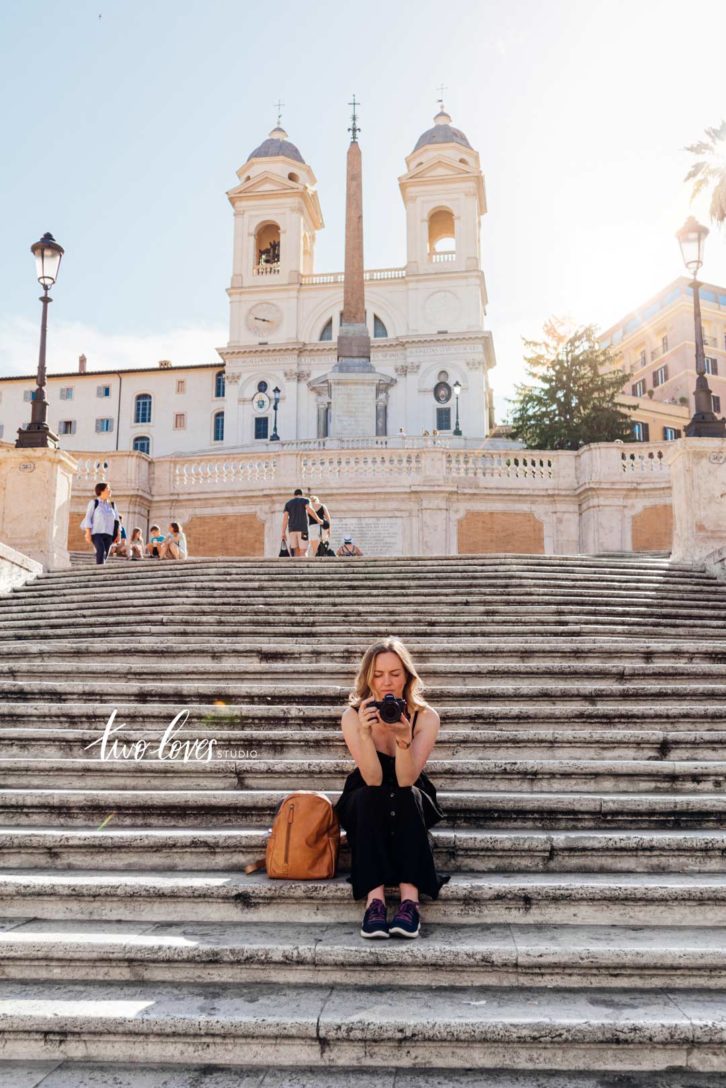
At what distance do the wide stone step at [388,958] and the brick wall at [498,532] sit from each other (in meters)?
15.4

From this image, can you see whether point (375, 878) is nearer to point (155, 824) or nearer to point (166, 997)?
point (166, 997)

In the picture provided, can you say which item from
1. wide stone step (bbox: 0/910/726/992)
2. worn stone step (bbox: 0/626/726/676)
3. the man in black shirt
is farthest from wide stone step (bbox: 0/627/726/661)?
the man in black shirt

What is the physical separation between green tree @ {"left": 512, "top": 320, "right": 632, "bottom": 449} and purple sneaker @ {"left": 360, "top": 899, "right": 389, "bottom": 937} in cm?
3596

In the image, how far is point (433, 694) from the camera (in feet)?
19.6

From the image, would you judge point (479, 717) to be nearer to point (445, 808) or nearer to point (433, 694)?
point (433, 694)

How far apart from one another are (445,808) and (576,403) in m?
36.5

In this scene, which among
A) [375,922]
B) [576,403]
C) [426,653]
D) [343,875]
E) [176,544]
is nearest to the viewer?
[375,922]

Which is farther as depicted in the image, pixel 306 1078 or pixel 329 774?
pixel 329 774

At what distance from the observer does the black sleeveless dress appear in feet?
12.7

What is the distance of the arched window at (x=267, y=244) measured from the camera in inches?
2155

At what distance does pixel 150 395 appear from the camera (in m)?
55.8

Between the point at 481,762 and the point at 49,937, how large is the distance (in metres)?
2.33

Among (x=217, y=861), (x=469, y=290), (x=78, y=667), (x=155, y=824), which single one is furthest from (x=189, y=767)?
(x=469, y=290)

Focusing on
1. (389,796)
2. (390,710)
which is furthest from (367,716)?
(389,796)
